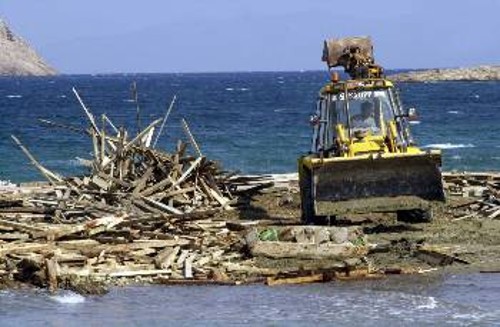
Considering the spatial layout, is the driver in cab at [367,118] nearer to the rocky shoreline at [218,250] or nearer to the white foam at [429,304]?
the rocky shoreline at [218,250]

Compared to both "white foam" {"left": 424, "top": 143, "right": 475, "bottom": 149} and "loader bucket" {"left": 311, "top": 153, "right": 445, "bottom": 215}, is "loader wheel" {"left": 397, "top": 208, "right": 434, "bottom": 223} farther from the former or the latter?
"white foam" {"left": 424, "top": 143, "right": 475, "bottom": 149}

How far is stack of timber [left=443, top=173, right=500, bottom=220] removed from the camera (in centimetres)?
2075

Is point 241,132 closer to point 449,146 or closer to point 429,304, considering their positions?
point 449,146

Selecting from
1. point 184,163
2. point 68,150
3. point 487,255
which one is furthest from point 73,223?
point 68,150

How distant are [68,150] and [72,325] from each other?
34.9m

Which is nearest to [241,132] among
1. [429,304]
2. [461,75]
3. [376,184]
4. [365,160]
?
[376,184]

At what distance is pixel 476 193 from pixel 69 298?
11235mm

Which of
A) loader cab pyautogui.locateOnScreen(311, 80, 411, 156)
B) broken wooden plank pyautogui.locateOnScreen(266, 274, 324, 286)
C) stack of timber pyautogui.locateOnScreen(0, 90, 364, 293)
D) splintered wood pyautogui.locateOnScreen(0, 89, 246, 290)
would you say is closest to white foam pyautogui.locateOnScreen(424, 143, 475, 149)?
stack of timber pyautogui.locateOnScreen(0, 90, 364, 293)

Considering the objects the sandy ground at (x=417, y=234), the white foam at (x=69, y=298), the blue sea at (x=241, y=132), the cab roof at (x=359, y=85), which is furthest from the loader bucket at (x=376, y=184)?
the blue sea at (x=241, y=132)

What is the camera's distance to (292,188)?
24125 mm

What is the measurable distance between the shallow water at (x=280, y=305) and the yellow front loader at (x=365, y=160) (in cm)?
348

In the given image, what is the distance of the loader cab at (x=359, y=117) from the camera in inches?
767

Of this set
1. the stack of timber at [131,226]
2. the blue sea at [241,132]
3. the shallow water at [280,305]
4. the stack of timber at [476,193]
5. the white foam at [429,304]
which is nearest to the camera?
the shallow water at [280,305]

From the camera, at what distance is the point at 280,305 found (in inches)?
566
